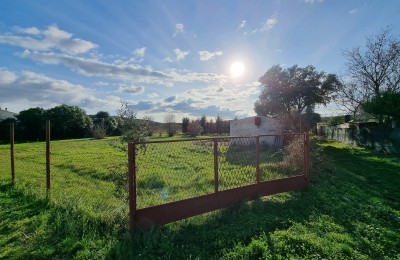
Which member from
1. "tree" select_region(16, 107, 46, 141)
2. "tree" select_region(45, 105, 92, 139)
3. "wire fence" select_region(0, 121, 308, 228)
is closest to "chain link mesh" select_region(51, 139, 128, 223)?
"wire fence" select_region(0, 121, 308, 228)

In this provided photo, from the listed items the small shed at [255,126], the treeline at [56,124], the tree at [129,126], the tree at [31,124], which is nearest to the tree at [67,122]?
the treeline at [56,124]

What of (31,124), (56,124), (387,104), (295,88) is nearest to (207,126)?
(295,88)

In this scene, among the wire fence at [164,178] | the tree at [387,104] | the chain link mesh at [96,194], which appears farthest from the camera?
the tree at [387,104]

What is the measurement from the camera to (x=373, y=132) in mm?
18609

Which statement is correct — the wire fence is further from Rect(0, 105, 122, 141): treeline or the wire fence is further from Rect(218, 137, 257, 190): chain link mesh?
Rect(0, 105, 122, 141): treeline

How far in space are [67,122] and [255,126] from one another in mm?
33634

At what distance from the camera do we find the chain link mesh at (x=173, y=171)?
4.98m

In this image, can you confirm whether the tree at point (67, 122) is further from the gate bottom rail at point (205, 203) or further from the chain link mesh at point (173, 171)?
the gate bottom rail at point (205, 203)

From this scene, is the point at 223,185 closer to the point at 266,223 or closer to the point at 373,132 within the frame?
the point at 266,223

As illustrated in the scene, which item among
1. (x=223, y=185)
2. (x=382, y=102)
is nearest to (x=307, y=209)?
(x=223, y=185)

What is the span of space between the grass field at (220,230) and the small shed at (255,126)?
39.4 feet

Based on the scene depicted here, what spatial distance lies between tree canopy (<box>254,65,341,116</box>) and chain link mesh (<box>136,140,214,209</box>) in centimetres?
2151

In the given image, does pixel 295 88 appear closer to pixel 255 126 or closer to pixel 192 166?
pixel 255 126

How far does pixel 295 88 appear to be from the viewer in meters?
26.6
